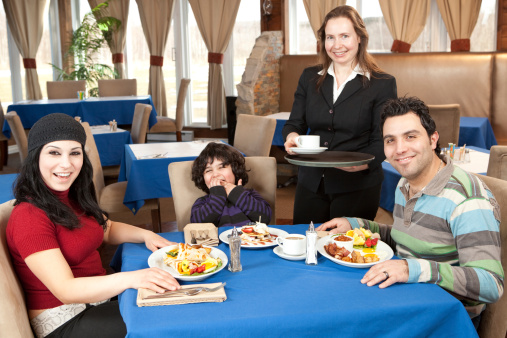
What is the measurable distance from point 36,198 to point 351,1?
6.75m

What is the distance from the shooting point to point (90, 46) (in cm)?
883

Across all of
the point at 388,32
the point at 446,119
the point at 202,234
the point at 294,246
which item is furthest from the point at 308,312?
the point at 388,32

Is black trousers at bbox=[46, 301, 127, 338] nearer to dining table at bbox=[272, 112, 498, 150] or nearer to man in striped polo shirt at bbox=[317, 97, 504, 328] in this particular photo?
man in striped polo shirt at bbox=[317, 97, 504, 328]

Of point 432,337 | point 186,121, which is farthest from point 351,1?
point 432,337

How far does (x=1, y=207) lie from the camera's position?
1.79 m

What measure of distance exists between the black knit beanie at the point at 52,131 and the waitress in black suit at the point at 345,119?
36.8 inches

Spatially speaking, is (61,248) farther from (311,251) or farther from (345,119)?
(345,119)

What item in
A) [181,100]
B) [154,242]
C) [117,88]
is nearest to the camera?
[154,242]

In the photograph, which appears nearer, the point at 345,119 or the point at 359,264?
the point at 359,264

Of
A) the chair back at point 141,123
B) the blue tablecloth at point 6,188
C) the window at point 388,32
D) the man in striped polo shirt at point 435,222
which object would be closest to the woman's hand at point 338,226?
the man in striped polo shirt at point 435,222

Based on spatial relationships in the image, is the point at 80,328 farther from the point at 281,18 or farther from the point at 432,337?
the point at 281,18

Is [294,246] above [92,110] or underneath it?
underneath

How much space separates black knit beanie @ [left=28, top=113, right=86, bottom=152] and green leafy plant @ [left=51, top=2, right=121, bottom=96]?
738 cm

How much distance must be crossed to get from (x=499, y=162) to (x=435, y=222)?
2.89 ft
